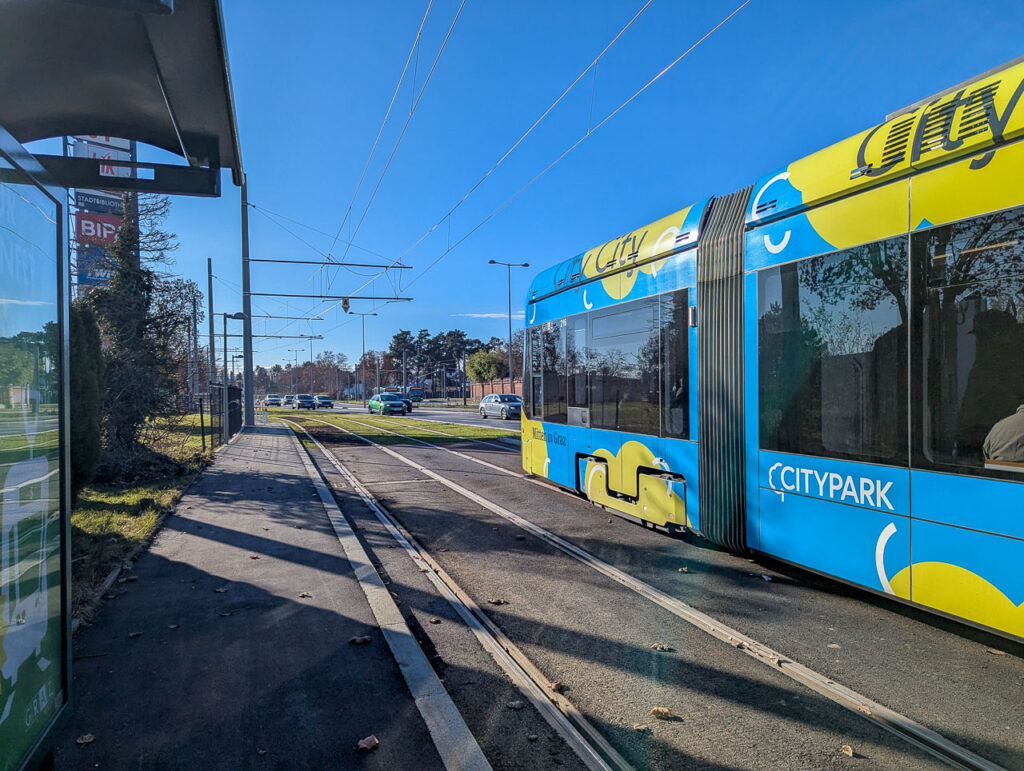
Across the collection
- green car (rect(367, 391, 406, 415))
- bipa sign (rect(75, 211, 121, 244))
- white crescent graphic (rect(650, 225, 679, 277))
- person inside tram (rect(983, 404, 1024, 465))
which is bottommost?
green car (rect(367, 391, 406, 415))

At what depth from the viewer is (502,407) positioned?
129 ft

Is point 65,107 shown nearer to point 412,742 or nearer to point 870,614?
point 412,742

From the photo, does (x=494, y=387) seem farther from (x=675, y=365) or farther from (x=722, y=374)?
(x=722, y=374)

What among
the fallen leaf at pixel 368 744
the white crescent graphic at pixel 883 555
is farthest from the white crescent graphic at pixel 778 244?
the fallen leaf at pixel 368 744

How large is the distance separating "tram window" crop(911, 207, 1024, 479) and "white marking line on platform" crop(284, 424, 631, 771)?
2.71 metres

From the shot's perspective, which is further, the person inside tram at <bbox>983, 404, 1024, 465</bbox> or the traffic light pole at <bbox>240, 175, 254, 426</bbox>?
the traffic light pole at <bbox>240, 175, 254, 426</bbox>

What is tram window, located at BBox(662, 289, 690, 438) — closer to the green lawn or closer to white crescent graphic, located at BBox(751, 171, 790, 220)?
white crescent graphic, located at BBox(751, 171, 790, 220)

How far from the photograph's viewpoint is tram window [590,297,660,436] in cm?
720

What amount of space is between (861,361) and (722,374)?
1.49 m

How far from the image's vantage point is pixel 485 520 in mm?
8727

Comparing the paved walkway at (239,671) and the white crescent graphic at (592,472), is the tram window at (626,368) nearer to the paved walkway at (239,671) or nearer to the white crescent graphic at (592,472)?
the white crescent graphic at (592,472)

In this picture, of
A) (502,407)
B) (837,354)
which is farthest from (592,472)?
(502,407)

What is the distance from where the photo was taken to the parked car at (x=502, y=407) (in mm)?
38750

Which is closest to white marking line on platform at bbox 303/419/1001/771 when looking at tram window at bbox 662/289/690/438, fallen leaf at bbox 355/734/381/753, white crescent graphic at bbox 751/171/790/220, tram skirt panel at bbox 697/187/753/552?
tram skirt panel at bbox 697/187/753/552
